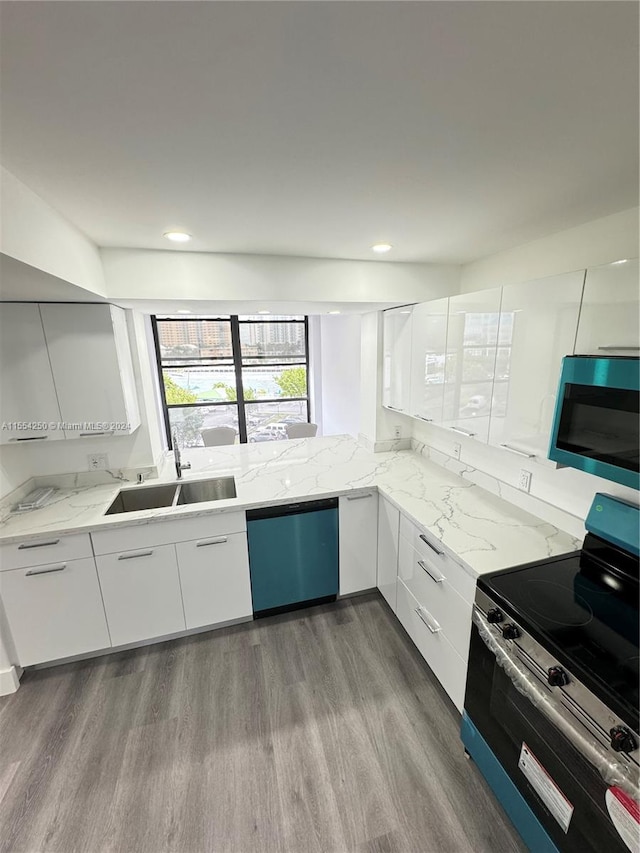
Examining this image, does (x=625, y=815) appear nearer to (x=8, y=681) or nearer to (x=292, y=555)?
(x=292, y=555)

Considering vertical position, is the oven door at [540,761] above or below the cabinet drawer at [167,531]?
below

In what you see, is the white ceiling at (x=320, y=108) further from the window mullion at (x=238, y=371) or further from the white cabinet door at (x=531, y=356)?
the window mullion at (x=238, y=371)

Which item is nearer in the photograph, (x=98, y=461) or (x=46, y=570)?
(x=46, y=570)

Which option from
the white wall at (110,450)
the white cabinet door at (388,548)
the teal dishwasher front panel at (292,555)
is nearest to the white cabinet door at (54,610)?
the white wall at (110,450)

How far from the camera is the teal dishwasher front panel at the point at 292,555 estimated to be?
2162mm

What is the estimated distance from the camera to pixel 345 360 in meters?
4.39

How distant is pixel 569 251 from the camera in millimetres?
1674

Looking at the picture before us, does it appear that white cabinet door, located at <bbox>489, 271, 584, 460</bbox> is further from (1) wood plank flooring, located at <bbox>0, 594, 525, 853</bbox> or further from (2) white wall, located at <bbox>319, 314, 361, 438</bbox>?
(2) white wall, located at <bbox>319, 314, 361, 438</bbox>

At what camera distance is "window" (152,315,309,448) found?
17.1 ft

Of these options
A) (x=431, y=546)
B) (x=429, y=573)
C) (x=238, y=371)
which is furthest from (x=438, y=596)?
(x=238, y=371)

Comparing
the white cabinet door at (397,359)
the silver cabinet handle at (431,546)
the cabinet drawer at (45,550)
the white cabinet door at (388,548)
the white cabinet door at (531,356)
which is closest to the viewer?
the white cabinet door at (531,356)

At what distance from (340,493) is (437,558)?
0.72m

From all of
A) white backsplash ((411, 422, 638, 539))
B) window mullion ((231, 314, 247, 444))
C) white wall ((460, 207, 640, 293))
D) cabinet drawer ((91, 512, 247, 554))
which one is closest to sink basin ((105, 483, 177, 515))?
cabinet drawer ((91, 512, 247, 554))

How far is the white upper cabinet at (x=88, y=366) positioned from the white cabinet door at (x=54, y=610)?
2.52ft
